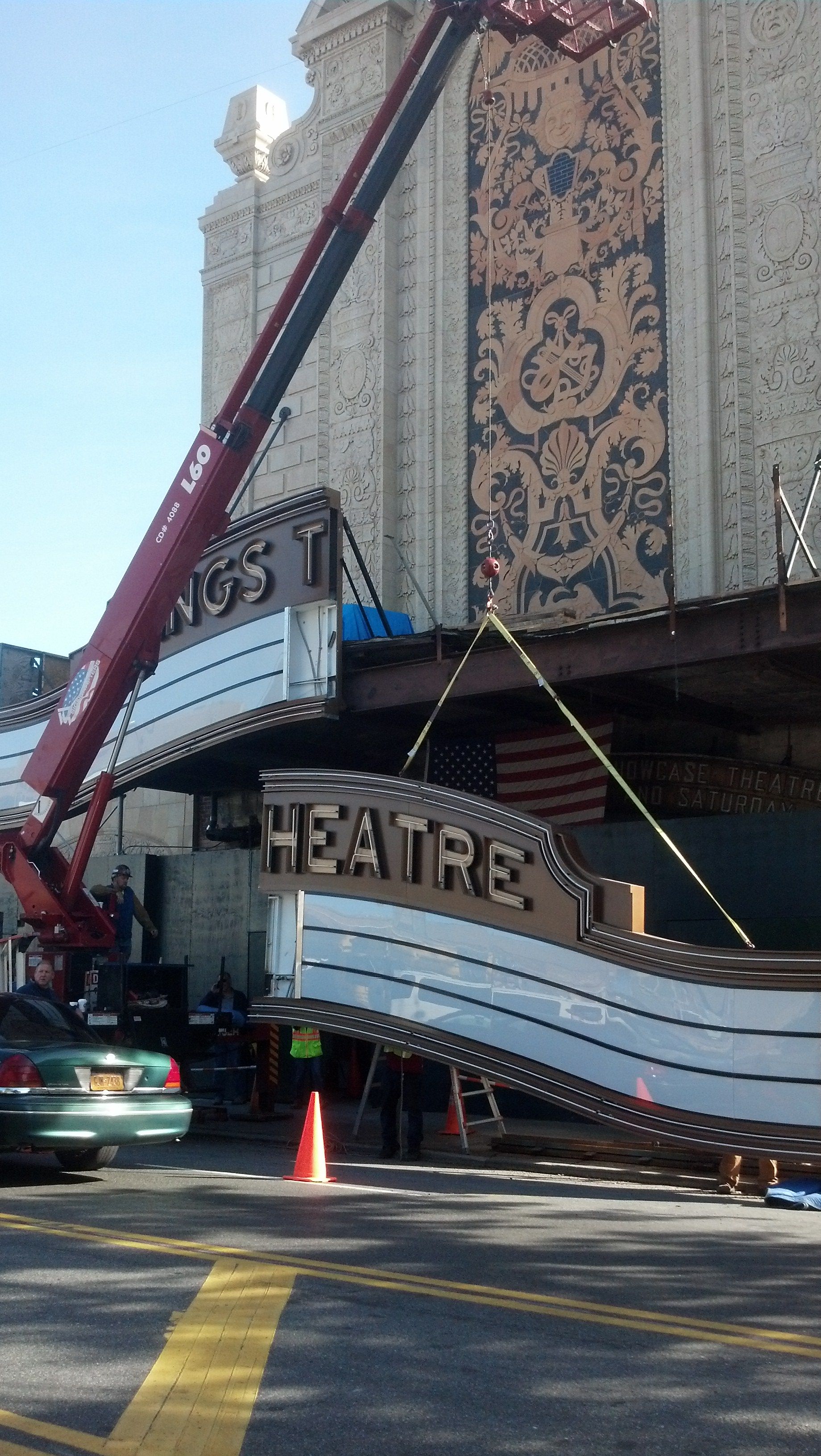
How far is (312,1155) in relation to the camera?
466 inches

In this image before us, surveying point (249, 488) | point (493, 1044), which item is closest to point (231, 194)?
point (249, 488)

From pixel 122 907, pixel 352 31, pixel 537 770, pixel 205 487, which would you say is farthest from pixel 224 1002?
pixel 352 31

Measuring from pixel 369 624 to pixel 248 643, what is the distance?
5.77 ft

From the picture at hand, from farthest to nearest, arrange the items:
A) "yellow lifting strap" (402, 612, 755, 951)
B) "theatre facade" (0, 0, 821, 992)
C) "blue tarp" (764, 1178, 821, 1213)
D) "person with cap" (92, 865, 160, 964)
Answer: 1. "person with cap" (92, 865, 160, 964)
2. "theatre facade" (0, 0, 821, 992)
3. "yellow lifting strap" (402, 612, 755, 951)
4. "blue tarp" (764, 1178, 821, 1213)

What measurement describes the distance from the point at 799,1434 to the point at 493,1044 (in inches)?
348

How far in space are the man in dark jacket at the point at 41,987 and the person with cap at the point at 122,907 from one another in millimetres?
2034

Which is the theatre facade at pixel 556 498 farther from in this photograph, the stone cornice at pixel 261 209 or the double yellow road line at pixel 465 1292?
the double yellow road line at pixel 465 1292

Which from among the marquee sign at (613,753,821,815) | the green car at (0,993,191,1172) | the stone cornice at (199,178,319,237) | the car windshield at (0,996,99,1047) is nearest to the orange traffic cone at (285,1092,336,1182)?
the green car at (0,993,191,1172)

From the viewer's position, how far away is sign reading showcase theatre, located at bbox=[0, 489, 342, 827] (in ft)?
58.9

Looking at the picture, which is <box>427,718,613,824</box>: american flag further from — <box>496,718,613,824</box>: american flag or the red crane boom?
the red crane boom

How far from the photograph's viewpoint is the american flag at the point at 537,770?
18.4 meters

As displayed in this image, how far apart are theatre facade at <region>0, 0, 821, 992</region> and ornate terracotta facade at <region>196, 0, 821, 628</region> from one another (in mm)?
46

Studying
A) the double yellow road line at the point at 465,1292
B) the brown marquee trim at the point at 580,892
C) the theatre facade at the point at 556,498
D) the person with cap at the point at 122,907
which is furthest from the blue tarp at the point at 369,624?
the double yellow road line at the point at 465,1292

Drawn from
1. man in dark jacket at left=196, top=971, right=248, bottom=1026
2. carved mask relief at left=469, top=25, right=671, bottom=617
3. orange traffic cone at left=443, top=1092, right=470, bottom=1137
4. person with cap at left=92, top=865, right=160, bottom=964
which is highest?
carved mask relief at left=469, top=25, right=671, bottom=617
